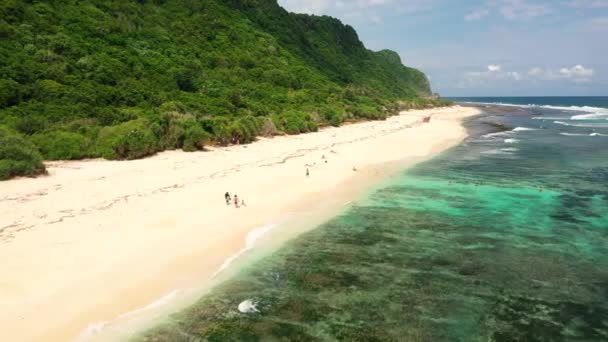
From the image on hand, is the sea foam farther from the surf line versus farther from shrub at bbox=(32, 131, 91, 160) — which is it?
shrub at bbox=(32, 131, 91, 160)

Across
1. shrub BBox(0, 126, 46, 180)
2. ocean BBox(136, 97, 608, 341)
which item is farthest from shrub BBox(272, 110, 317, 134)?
shrub BBox(0, 126, 46, 180)

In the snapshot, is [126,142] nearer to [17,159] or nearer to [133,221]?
[17,159]

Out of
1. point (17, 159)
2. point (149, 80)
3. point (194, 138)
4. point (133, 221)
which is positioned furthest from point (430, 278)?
point (149, 80)

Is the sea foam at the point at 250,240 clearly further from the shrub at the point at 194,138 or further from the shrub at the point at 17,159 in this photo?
the shrub at the point at 194,138

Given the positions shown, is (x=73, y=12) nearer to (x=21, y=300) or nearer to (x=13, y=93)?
(x=13, y=93)

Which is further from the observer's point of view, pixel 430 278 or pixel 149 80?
pixel 149 80

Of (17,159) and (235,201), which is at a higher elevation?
(17,159)

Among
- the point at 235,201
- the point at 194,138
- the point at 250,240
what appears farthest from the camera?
the point at 194,138
